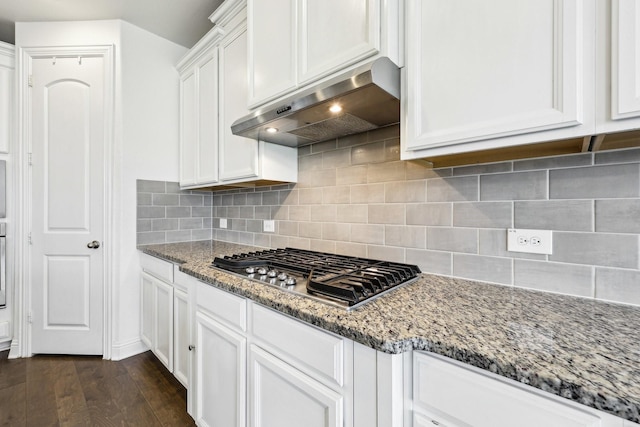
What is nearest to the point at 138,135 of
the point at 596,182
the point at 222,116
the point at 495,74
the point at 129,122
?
the point at 129,122

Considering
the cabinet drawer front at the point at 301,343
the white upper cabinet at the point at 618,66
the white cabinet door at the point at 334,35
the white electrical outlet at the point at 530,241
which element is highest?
the white cabinet door at the point at 334,35

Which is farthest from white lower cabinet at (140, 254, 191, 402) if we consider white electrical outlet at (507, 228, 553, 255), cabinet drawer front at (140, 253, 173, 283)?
white electrical outlet at (507, 228, 553, 255)

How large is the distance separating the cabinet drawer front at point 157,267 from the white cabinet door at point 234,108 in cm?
71

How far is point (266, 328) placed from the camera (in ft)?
3.52

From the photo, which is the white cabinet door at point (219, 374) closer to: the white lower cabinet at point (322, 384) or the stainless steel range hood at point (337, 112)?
the white lower cabinet at point (322, 384)

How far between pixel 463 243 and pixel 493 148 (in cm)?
50

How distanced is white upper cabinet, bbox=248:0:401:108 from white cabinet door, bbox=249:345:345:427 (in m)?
1.13

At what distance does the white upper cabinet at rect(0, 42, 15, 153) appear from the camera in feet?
7.77

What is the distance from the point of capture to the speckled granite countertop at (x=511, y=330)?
540 mm

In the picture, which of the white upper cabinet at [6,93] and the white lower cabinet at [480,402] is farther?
the white upper cabinet at [6,93]

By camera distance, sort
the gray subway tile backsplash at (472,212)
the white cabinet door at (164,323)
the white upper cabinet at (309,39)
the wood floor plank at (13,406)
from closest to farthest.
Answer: the gray subway tile backsplash at (472,212)
the white upper cabinet at (309,39)
the wood floor plank at (13,406)
the white cabinet door at (164,323)

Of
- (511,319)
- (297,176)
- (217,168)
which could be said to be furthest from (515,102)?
(217,168)

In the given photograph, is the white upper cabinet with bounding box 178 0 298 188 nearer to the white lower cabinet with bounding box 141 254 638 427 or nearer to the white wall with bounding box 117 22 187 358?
the white wall with bounding box 117 22 187 358

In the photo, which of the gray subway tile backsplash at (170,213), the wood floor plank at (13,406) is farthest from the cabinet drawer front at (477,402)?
the gray subway tile backsplash at (170,213)
